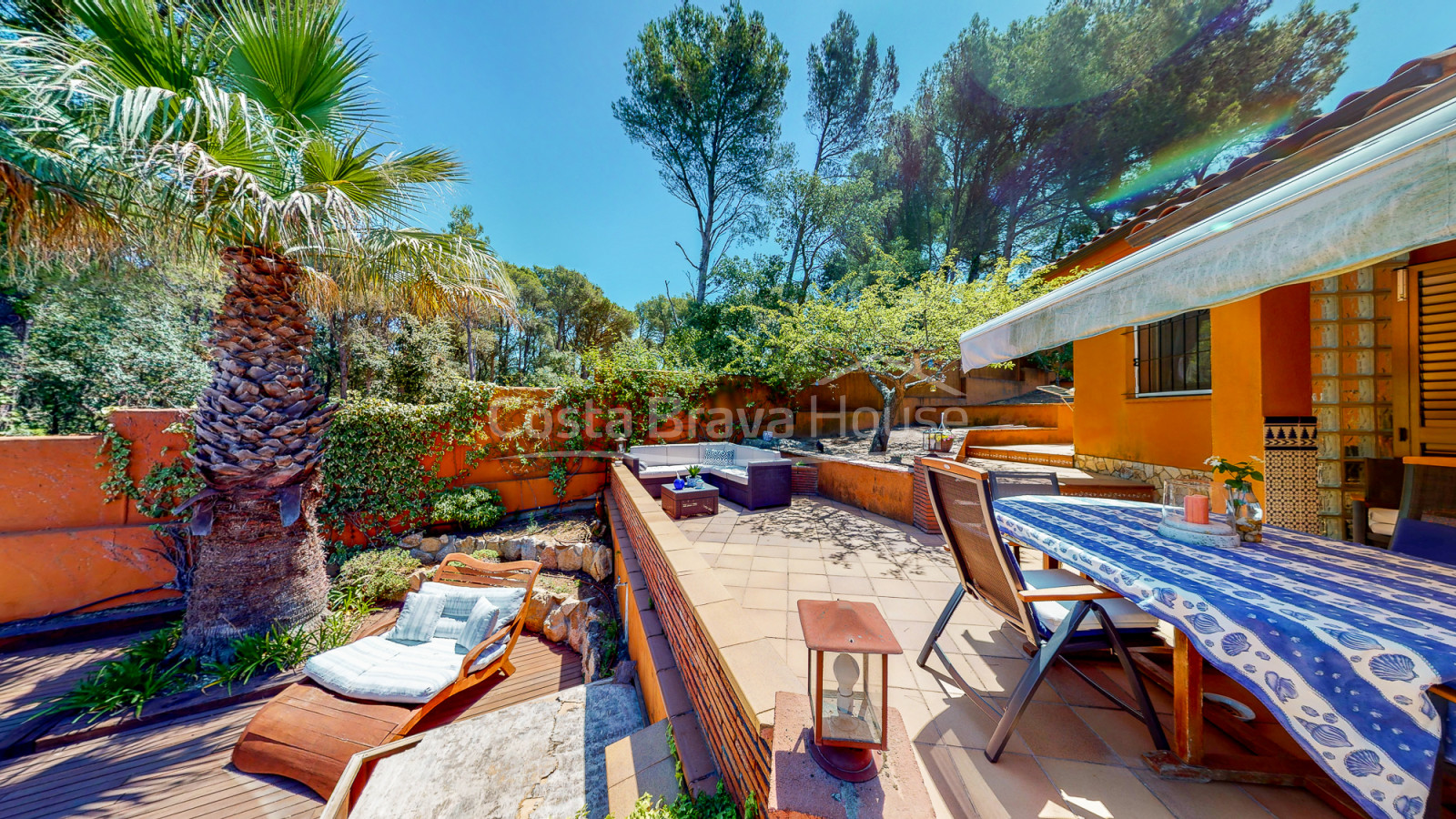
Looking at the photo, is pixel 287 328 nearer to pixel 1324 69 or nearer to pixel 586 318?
pixel 586 318

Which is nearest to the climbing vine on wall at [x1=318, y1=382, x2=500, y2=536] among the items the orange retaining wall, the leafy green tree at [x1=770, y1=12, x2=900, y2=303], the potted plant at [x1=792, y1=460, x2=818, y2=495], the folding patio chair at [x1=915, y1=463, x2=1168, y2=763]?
the orange retaining wall

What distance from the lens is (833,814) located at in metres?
1.02

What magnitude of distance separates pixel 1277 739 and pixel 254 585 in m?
7.25

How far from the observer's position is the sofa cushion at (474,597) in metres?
3.97

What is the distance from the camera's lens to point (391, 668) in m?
3.41

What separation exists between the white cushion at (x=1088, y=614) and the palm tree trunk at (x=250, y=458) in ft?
20.3

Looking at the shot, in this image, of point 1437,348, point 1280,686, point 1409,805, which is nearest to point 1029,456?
point 1437,348

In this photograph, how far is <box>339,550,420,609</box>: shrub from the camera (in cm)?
503

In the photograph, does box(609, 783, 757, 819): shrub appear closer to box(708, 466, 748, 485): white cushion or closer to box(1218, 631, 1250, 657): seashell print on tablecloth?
box(1218, 631, 1250, 657): seashell print on tablecloth

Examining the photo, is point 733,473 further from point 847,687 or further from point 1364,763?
point 1364,763

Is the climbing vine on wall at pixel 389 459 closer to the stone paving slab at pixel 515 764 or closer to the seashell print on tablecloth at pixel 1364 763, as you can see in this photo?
the stone paving slab at pixel 515 764

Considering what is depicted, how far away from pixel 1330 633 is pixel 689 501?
14.5 ft

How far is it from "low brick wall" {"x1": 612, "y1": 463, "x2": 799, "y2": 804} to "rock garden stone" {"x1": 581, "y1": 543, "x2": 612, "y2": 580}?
282 centimetres

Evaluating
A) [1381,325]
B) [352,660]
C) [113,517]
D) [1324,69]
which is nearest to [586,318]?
[113,517]
